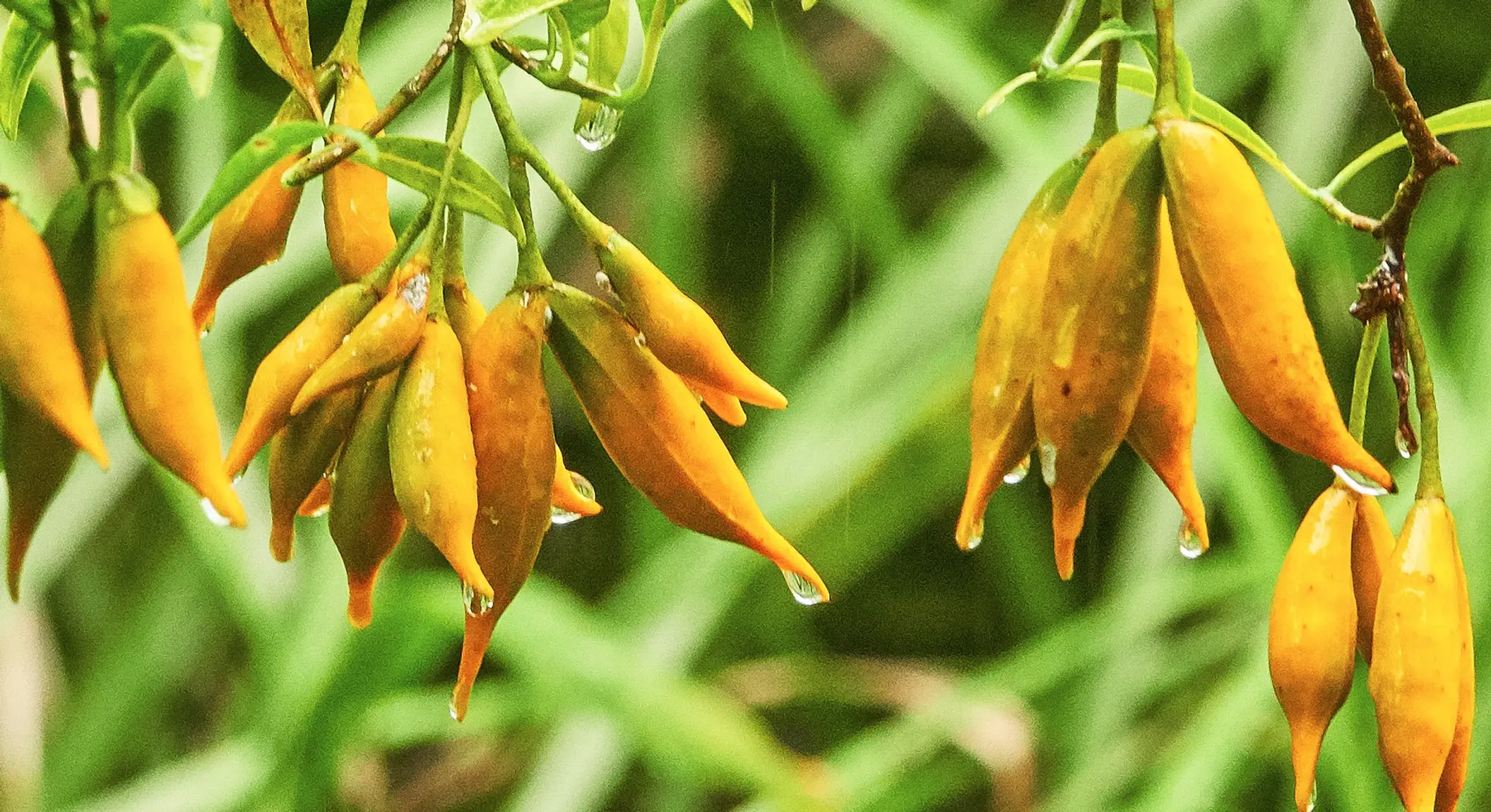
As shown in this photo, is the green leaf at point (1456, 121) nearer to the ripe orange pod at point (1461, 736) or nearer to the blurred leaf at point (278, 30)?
the ripe orange pod at point (1461, 736)

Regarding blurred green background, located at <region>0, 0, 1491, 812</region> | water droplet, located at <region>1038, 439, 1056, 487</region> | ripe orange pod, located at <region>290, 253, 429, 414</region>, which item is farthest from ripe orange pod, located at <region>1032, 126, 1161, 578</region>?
blurred green background, located at <region>0, 0, 1491, 812</region>

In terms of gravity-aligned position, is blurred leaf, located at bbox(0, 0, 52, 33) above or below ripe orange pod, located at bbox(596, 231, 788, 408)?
above

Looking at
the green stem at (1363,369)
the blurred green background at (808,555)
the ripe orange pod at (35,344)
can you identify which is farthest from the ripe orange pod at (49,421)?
the blurred green background at (808,555)

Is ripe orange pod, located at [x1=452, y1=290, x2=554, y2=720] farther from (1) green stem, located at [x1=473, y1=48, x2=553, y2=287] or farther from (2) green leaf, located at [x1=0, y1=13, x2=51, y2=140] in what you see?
(2) green leaf, located at [x1=0, y1=13, x2=51, y2=140]

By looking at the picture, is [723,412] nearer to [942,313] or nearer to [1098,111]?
[1098,111]

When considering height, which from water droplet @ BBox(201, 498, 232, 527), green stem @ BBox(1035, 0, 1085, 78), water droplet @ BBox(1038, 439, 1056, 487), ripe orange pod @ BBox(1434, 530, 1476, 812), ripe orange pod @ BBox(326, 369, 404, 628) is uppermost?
green stem @ BBox(1035, 0, 1085, 78)

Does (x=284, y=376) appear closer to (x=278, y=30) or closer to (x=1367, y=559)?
(x=278, y=30)

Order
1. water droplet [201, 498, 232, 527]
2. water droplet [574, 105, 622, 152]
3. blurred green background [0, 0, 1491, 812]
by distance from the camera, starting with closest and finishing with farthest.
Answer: water droplet [201, 498, 232, 527] → water droplet [574, 105, 622, 152] → blurred green background [0, 0, 1491, 812]
